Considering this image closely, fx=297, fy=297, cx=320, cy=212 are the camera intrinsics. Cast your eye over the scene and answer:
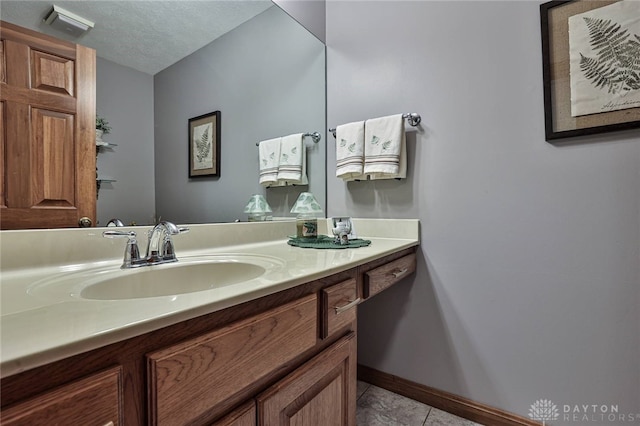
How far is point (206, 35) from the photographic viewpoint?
1156 mm

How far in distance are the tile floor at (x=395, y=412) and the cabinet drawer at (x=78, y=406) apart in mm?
1197

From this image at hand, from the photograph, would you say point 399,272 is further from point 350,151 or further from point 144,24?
point 144,24

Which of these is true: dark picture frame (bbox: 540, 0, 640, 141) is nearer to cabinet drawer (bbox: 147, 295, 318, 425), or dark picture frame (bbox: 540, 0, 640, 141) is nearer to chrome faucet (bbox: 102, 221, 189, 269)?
cabinet drawer (bbox: 147, 295, 318, 425)

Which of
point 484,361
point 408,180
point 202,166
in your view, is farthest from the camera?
point 408,180

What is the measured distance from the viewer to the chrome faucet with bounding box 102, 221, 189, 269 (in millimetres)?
808

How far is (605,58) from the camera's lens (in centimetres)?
105

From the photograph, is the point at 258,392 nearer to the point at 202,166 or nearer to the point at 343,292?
the point at 343,292

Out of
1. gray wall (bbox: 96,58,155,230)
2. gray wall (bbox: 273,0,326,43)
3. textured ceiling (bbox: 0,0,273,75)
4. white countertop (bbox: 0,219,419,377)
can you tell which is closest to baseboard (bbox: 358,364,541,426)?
white countertop (bbox: 0,219,419,377)

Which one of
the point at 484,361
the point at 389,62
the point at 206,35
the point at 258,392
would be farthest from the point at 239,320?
the point at 389,62

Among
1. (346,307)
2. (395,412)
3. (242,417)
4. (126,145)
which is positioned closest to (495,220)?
(346,307)

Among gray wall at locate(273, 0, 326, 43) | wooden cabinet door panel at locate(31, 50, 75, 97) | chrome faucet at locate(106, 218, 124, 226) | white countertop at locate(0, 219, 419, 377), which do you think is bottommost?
white countertop at locate(0, 219, 419, 377)

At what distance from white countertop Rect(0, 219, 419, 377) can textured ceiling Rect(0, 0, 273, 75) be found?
0.52 metres

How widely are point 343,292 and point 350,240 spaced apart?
49 centimetres

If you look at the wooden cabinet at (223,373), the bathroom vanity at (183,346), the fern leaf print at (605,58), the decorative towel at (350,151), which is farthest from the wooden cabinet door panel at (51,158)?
the fern leaf print at (605,58)
